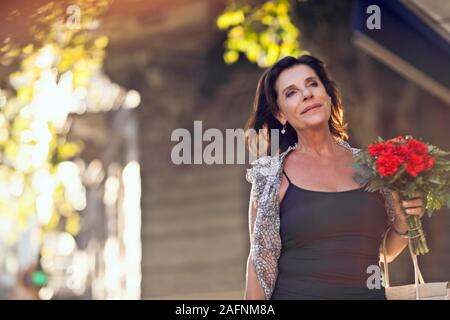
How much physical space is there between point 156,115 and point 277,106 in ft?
17.3

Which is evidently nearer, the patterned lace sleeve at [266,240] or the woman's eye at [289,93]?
the patterned lace sleeve at [266,240]

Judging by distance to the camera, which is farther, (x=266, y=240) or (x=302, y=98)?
(x=302, y=98)

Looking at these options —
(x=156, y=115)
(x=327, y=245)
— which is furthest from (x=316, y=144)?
(x=156, y=115)

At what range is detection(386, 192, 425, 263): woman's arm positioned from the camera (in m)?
2.68

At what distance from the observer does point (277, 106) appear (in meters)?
2.85

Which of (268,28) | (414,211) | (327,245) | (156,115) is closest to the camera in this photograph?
(327,245)

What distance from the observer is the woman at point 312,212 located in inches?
101

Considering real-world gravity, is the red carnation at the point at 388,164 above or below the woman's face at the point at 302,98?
below

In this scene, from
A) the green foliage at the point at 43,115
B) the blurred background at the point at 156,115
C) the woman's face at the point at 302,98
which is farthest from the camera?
the green foliage at the point at 43,115

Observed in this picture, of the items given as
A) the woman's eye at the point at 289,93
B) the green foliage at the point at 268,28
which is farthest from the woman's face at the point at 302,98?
the green foliage at the point at 268,28

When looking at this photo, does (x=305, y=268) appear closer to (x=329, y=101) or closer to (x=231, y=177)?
(x=329, y=101)

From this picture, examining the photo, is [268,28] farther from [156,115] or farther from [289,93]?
[289,93]

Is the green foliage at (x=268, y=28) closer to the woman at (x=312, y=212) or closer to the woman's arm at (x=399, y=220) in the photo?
the woman at (x=312, y=212)

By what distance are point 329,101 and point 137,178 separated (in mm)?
6073
